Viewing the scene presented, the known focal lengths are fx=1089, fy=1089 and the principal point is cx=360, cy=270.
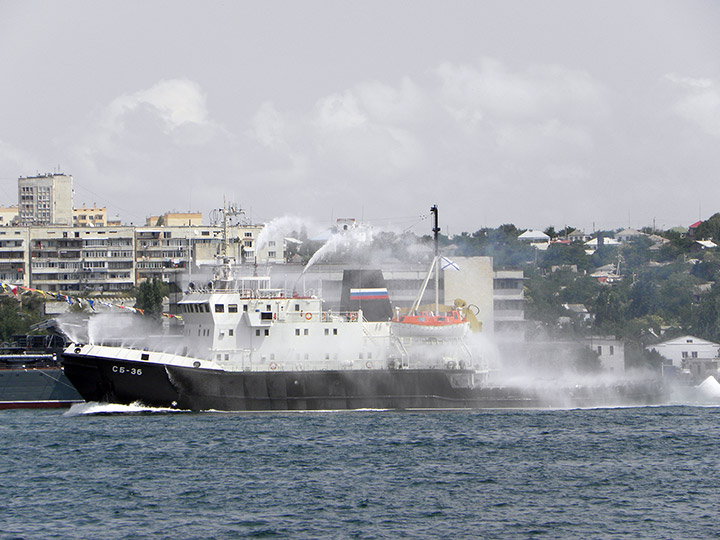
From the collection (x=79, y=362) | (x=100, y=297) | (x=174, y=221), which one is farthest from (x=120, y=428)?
(x=174, y=221)

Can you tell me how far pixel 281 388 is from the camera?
49.2 metres

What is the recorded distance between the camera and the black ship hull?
47.8m

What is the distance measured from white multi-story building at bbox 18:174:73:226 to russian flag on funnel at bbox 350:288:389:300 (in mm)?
73622

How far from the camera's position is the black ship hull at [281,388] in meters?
47.8

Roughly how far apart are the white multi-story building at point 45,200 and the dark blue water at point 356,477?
8307 centimetres

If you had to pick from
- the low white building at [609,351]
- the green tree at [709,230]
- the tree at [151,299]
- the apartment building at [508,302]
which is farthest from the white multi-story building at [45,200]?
the green tree at [709,230]

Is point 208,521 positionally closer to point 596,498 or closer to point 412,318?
point 596,498

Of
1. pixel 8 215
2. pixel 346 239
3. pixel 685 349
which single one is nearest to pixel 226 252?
pixel 346 239

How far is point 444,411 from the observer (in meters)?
50.6

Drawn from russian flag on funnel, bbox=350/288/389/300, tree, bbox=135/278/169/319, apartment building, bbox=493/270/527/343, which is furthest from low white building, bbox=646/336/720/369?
russian flag on funnel, bbox=350/288/389/300

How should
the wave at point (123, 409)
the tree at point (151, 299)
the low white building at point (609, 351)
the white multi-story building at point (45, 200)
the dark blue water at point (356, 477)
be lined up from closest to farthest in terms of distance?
the dark blue water at point (356, 477), the wave at point (123, 409), the tree at point (151, 299), the low white building at point (609, 351), the white multi-story building at point (45, 200)

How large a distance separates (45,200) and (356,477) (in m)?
113

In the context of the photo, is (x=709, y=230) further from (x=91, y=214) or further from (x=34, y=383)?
(x=34, y=383)

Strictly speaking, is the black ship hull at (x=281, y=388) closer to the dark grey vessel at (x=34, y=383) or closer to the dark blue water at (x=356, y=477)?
the dark blue water at (x=356, y=477)
